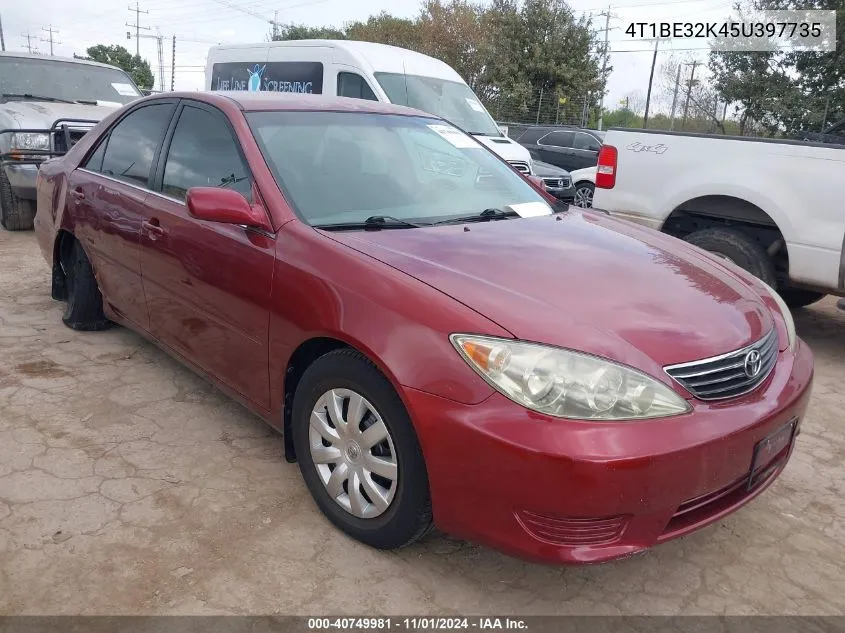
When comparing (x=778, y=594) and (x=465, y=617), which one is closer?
(x=465, y=617)

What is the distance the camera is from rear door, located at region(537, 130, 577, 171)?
14.3 metres

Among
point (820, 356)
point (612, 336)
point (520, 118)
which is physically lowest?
point (820, 356)

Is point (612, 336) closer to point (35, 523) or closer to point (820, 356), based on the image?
point (35, 523)

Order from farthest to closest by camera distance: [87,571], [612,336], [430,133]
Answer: [430,133] → [87,571] → [612,336]

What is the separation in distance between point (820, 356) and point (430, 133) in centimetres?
323

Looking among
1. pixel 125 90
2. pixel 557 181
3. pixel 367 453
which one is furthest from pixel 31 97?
pixel 367 453

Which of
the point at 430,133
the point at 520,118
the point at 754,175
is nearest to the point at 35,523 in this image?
the point at 430,133

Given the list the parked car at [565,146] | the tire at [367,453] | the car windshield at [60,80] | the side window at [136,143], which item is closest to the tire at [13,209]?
the car windshield at [60,80]

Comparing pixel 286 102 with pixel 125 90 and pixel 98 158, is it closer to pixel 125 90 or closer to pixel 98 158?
pixel 98 158

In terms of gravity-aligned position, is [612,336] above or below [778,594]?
above

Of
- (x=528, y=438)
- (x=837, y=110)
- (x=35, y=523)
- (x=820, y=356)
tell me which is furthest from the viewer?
(x=837, y=110)

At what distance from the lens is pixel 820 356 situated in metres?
4.90

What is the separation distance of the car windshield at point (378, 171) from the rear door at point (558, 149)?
36.6ft

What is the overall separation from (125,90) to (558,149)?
8.52m
